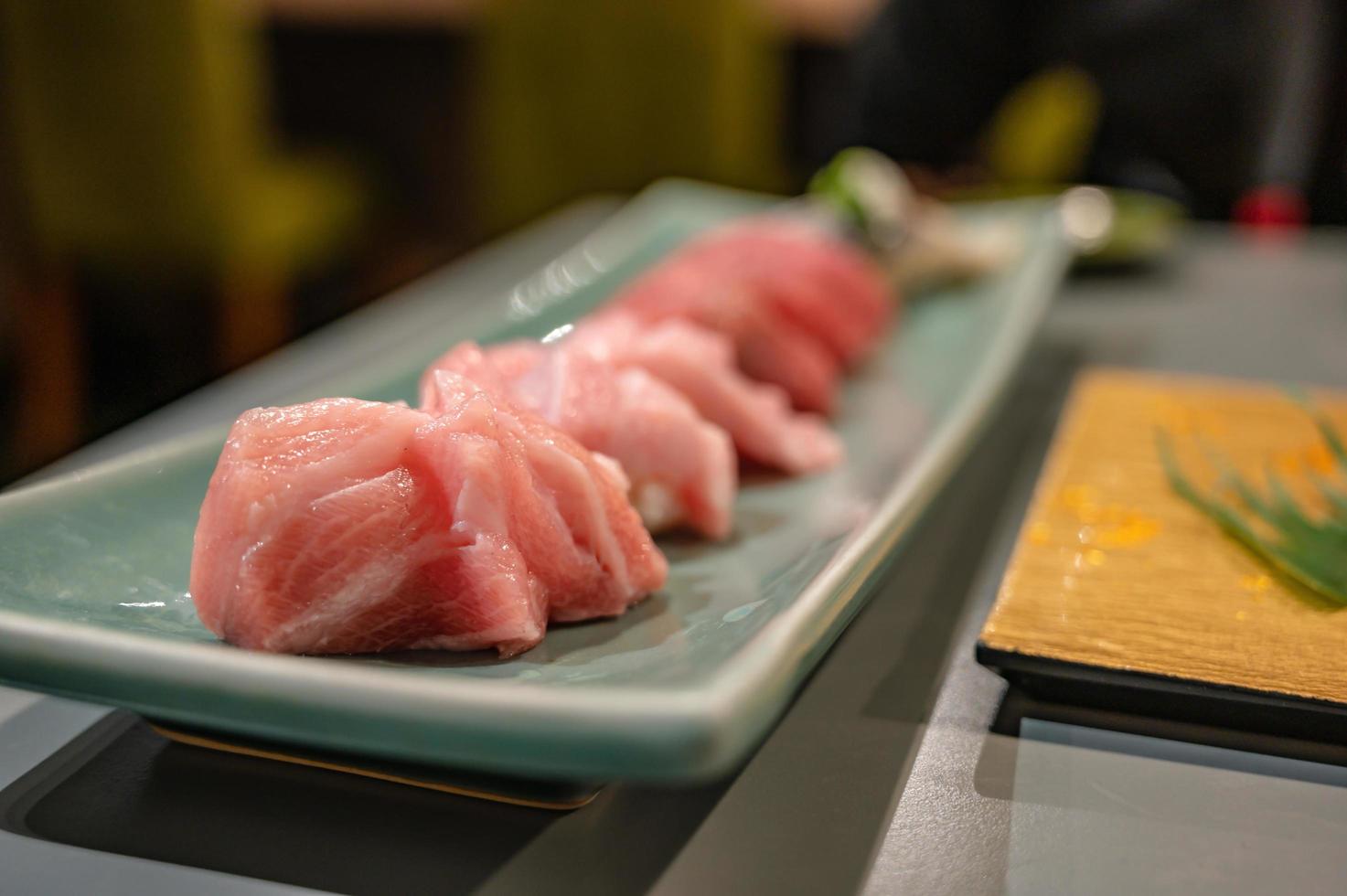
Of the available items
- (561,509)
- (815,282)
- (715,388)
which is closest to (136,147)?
(815,282)

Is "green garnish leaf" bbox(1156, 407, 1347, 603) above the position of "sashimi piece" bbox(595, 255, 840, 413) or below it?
below

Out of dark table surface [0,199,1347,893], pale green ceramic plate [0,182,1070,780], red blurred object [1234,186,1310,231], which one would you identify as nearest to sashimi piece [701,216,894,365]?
pale green ceramic plate [0,182,1070,780]

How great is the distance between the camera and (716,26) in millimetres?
4441

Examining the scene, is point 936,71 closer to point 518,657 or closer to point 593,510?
point 593,510

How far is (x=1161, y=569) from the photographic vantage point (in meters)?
1.14

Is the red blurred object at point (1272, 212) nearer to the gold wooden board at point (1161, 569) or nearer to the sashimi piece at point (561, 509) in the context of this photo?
the gold wooden board at point (1161, 569)

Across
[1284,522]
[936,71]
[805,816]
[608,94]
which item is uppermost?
[936,71]

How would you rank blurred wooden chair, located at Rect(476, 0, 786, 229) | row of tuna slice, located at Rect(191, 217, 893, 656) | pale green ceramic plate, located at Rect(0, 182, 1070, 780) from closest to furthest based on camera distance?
pale green ceramic plate, located at Rect(0, 182, 1070, 780)
row of tuna slice, located at Rect(191, 217, 893, 656)
blurred wooden chair, located at Rect(476, 0, 786, 229)

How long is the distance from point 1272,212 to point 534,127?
2611mm

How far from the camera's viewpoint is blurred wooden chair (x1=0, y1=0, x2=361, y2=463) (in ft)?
12.5

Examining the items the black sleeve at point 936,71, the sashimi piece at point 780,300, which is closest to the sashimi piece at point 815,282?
the sashimi piece at point 780,300

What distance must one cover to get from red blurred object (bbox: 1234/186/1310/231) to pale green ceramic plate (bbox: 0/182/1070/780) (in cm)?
184

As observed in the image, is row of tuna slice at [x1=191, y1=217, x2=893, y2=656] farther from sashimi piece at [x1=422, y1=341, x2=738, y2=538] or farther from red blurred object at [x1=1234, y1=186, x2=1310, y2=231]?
red blurred object at [x1=1234, y1=186, x2=1310, y2=231]

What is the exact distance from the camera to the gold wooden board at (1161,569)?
3.18ft
